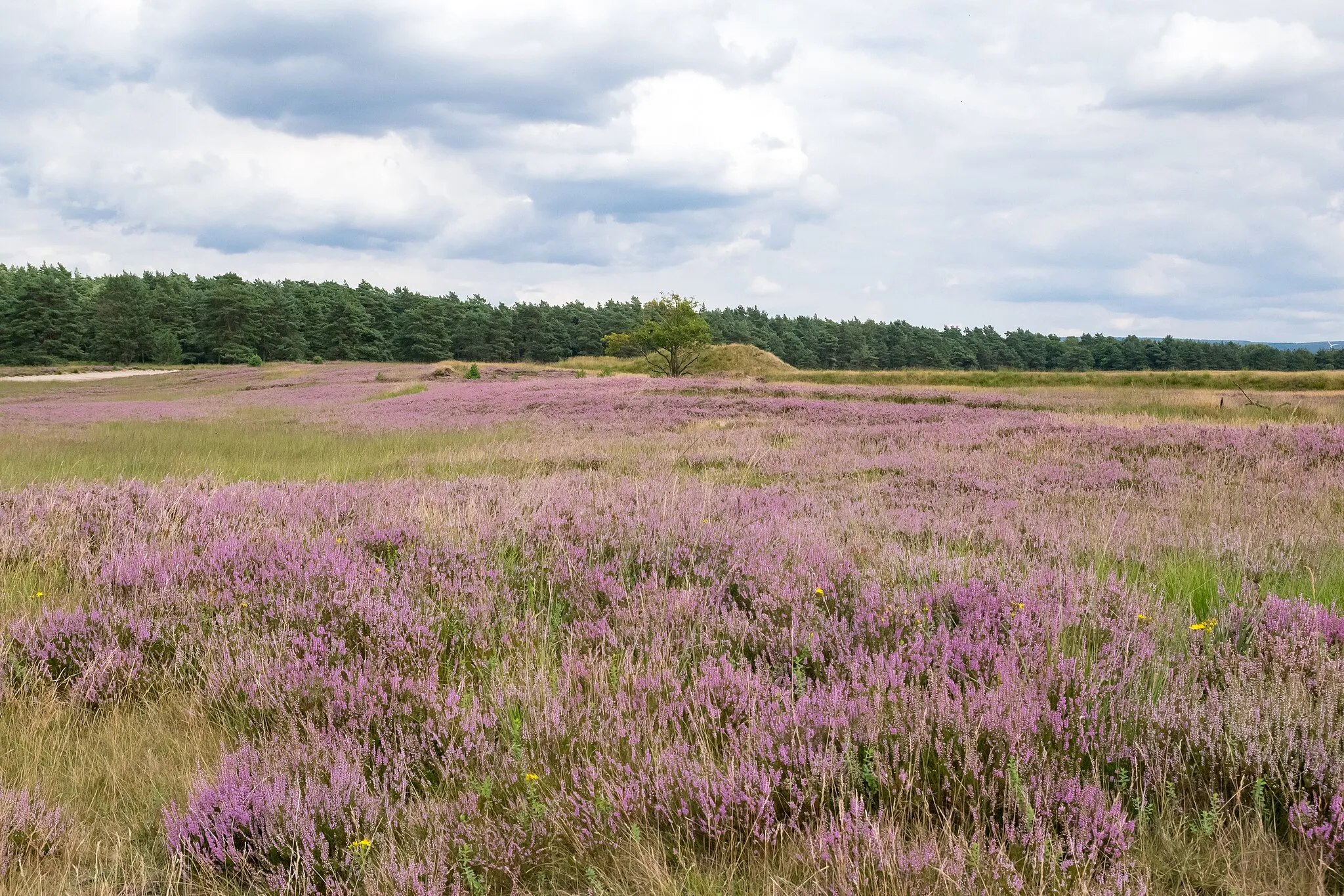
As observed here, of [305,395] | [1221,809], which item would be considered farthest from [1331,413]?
[305,395]

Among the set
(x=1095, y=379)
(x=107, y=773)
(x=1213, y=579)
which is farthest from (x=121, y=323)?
(x=1213, y=579)

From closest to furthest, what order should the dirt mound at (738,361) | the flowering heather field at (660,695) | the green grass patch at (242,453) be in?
the flowering heather field at (660,695)
the green grass patch at (242,453)
the dirt mound at (738,361)

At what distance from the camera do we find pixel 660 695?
2762mm

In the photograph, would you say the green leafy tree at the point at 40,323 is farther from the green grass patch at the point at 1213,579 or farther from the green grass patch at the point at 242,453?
the green grass patch at the point at 1213,579

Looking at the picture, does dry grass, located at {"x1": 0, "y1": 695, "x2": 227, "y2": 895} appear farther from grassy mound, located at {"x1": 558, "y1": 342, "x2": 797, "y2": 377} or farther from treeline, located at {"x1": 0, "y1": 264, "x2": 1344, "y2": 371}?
treeline, located at {"x1": 0, "y1": 264, "x2": 1344, "y2": 371}

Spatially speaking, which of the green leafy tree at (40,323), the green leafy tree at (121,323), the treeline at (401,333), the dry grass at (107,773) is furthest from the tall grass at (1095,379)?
the green leafy tree at (40,323)

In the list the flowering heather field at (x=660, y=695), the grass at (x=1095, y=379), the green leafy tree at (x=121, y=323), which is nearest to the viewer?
the flowering heather field at (x=660, y=695)

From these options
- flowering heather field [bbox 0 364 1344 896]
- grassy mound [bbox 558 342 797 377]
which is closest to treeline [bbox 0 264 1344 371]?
grassy mound [bbox 558 342 797 377]

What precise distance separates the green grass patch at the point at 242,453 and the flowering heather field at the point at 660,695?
3.80 m

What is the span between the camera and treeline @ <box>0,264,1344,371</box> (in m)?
73.1

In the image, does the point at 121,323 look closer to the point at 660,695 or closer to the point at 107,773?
the point at 107,773

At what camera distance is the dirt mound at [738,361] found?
62688 millimetres

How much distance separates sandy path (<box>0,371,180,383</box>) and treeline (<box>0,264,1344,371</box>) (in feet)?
29.2

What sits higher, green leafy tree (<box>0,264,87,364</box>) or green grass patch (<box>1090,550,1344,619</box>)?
green leafy tree (<box>0,264,87,364</box>)
